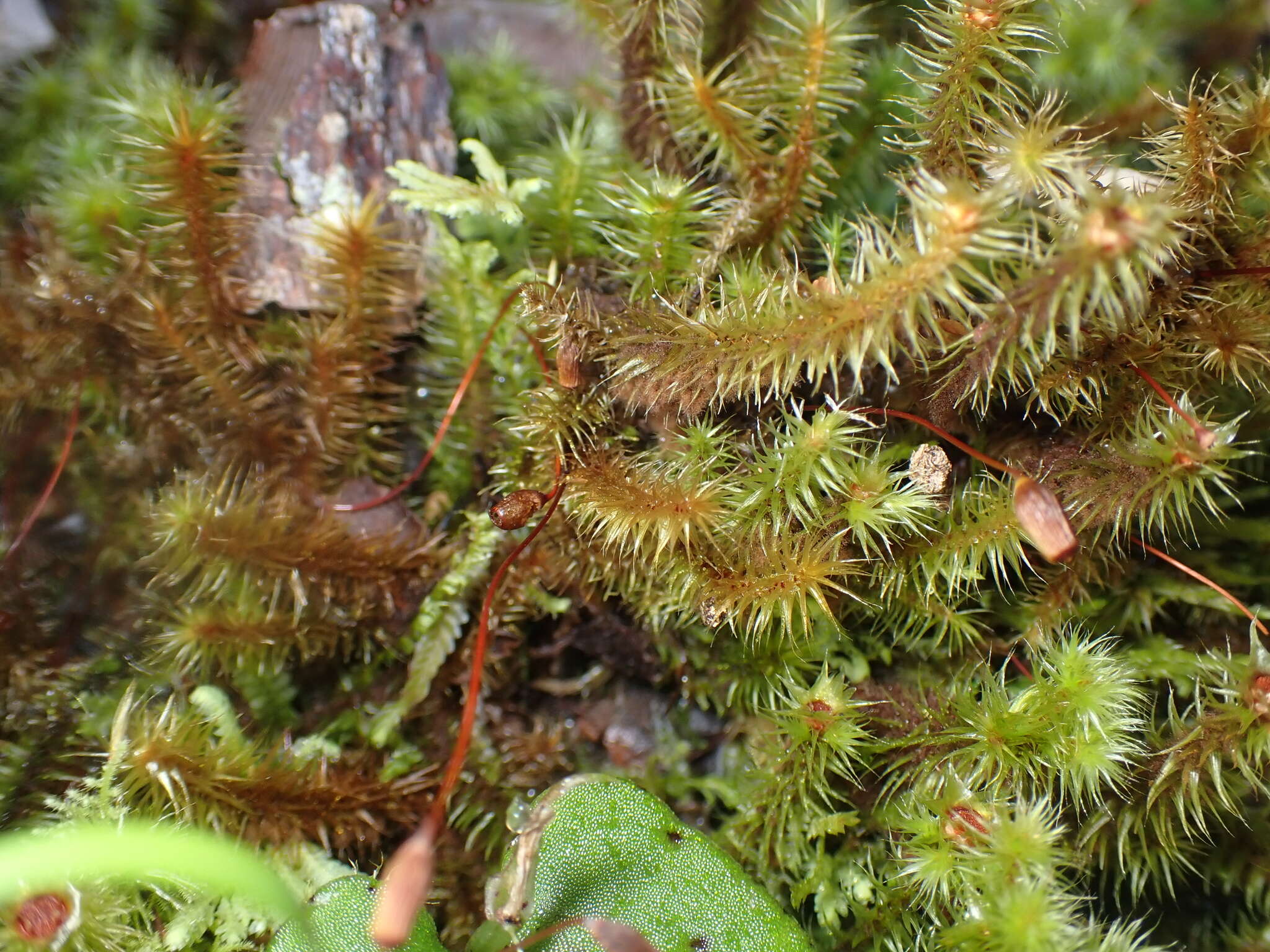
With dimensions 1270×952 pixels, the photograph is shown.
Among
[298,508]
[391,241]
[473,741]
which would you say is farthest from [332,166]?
[473,741]

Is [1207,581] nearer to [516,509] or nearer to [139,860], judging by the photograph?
[516,509]

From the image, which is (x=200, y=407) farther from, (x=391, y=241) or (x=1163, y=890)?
(x=1163, y=890)

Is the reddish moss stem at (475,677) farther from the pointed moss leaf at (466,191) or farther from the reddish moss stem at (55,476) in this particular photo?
the reddish moss stem at (55,476)

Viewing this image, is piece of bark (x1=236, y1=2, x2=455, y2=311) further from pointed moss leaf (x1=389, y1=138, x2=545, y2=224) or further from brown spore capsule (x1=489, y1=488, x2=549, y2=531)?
brown spore capsule (x1=489, y1=488, x2=549, y2=531)

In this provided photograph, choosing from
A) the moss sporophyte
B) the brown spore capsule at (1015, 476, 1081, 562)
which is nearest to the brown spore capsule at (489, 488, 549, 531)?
the moss sporophyte

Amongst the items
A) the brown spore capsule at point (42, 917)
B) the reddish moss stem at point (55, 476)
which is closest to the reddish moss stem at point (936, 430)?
the brown spore capsule at point (42, 917)

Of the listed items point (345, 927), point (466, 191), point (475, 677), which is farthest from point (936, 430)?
point (345, 927)
